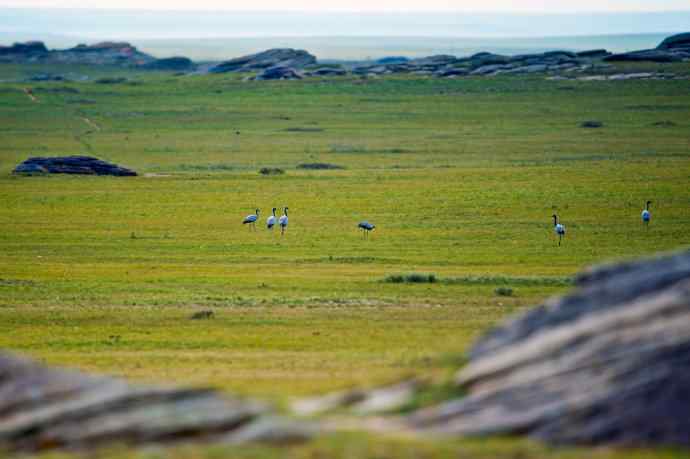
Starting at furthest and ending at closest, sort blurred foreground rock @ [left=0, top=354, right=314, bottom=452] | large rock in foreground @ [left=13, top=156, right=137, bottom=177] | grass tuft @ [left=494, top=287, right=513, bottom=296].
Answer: large rock in foreground @ [left=13, top=156, right=137, bottom=177], grass tuft @ [left=494, top=287, right=513, bottom=296], blurred foreground rock @ [left=0, top=354, right=314, bottom=452]

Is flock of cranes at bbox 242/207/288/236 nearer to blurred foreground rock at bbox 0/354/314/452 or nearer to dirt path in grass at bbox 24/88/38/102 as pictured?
blurred foreground rock at bbox 0/354/314/452

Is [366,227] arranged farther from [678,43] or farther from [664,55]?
[678,43]

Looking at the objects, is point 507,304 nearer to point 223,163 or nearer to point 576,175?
point 576,175

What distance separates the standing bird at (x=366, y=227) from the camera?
130 ft

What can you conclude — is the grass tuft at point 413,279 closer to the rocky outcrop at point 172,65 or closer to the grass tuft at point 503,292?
the grass tuft at point 503,292

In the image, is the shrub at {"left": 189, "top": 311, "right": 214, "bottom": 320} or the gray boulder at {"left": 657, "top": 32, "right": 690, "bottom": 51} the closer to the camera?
the shrub at {"left": 189, "top": 311, "right": 214, "bottom": 320}

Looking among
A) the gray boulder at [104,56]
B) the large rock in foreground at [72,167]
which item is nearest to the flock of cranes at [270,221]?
the large rock in foreground at [72,167]

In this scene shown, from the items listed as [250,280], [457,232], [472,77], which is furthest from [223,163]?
[472,77]

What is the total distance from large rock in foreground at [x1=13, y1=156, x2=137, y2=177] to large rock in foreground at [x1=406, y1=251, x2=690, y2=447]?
5023cm

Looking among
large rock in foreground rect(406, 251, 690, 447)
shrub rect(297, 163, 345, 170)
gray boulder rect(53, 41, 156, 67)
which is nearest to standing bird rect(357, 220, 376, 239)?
shrub rect(297, 163, 345, 170)

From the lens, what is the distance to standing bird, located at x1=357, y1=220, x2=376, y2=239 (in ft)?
130

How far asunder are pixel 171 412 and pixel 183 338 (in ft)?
38.6

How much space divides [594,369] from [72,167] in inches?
2124

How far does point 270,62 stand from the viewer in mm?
141625
